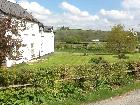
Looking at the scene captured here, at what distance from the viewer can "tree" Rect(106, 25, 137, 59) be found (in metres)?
60.8

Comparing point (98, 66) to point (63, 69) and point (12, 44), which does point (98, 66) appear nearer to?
point (63, 69)

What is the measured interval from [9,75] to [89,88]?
15.3 feet

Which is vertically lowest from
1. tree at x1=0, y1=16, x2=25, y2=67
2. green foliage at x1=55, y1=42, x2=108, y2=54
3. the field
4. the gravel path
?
green foliage at x1=55, y1=42, x2=108, y2=54

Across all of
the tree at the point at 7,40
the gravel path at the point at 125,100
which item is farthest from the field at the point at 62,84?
the tree at the point at 7,40

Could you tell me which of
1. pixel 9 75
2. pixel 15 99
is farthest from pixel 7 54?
pixel 15 99

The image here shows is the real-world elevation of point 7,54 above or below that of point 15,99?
above

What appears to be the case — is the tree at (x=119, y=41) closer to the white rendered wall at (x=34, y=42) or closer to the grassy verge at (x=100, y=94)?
the white rendered wall at (x=34, y=42)

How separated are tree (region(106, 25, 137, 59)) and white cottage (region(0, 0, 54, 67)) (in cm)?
1176

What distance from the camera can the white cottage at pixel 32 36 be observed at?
43.0m

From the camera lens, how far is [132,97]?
18172 millimetres

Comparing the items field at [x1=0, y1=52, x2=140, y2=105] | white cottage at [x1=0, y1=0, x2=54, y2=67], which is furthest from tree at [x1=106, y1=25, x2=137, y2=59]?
field at [x1=0, y1=52, x2=140, y2=105]

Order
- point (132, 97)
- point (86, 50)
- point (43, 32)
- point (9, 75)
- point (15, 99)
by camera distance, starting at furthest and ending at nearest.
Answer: point (86, 50) → point (43, 32) → point (132, 97) → point (9, 75) → point (15, 99)

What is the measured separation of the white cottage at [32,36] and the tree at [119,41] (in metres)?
11.8

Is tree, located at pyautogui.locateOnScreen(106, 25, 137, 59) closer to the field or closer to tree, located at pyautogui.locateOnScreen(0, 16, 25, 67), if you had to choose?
the field
